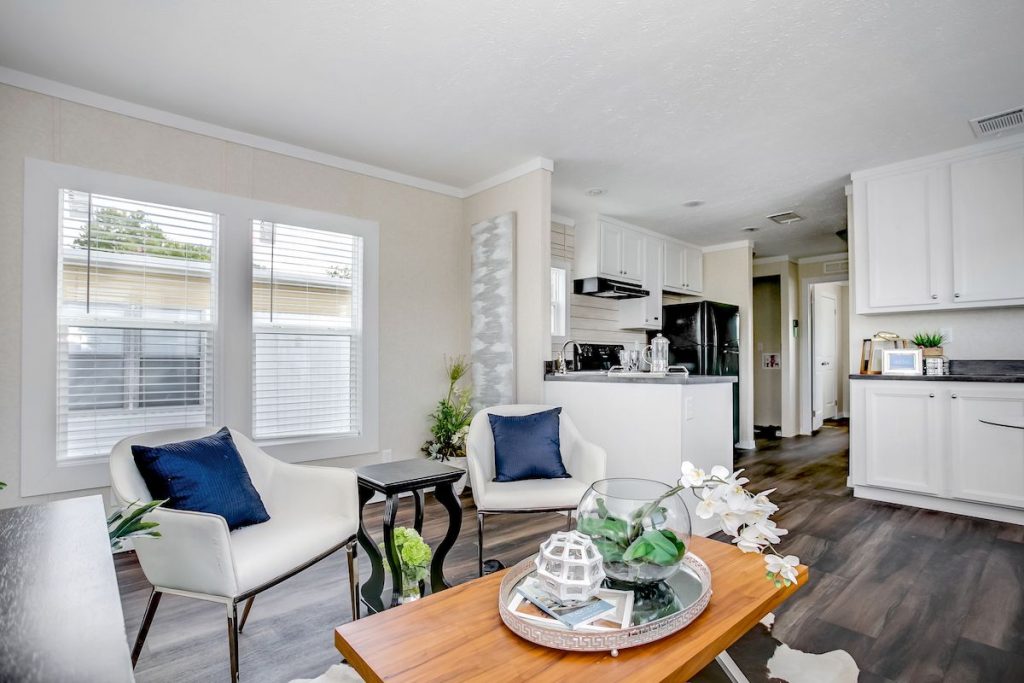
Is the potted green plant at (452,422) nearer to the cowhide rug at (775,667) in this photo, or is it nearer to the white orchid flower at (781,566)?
the cowhide rug at (775,667)

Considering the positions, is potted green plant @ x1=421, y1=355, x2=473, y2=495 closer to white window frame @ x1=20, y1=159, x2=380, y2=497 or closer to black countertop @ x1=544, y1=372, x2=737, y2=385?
white window frame @ x1=20, y1=159, x2=380, y2=497

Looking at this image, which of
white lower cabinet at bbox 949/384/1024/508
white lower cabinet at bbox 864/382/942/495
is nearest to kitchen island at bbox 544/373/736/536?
white lower cabinet at bbox 864/382/942/495

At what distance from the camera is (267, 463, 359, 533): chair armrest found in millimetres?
2109

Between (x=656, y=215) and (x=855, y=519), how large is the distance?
3161 millimetres

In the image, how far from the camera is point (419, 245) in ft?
13.9

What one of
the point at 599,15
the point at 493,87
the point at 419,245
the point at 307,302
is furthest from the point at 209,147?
the point at 599,15

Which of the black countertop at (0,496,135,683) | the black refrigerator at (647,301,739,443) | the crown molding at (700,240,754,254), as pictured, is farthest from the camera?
the crown molding at (700,240,754,254)

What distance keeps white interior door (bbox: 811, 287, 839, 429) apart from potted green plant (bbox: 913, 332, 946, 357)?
3.26 m

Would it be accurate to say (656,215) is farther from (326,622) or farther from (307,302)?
(326,622)

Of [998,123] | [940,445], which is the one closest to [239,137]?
[998,123]

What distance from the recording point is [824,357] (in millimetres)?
8289

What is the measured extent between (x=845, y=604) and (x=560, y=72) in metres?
2.81

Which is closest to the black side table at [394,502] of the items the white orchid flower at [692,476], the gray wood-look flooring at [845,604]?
the gray wood-look flooring at [845,604]

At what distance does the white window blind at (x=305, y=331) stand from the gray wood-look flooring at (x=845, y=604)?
842 millimetres
